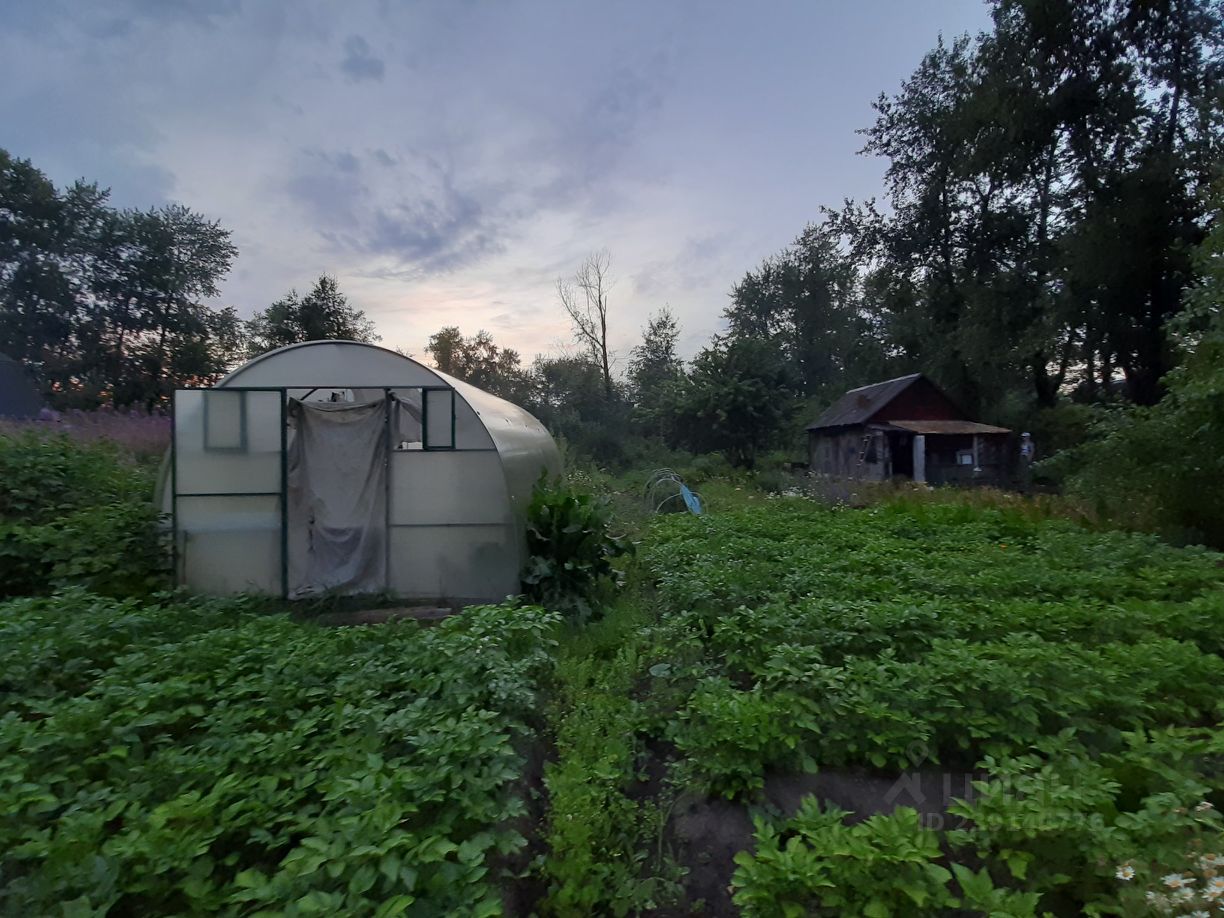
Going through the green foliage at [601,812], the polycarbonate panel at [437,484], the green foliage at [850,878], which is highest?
the polycarbonate panel at [437,484]

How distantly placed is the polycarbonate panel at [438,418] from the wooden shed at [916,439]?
16020 mm

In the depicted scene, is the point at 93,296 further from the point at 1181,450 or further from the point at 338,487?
the point at 1181,450

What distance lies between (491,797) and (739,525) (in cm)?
741

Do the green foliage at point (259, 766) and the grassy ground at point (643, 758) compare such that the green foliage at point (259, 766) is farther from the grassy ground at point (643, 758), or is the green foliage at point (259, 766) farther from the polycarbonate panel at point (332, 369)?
the polycarbonate panel at point (332, 369)

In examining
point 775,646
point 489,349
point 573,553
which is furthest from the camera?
point 489,349

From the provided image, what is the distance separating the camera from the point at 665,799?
10.9 ft

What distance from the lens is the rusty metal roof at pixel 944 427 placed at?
2095 centimetres

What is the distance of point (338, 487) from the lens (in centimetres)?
739

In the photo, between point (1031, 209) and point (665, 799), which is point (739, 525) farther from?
point (1031, 209)

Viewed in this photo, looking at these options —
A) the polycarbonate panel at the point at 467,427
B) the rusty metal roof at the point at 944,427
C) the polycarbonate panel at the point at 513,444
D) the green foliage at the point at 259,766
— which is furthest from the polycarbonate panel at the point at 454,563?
the rusty metal roof at the point at 944,427

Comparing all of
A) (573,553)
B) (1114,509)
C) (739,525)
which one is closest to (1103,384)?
(1114,509)

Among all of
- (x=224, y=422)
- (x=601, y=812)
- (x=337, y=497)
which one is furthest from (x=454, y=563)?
(x=601, y=812)

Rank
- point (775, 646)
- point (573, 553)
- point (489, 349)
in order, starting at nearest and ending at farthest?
point (775, 646) → point (573, 553) → point (489, 349)

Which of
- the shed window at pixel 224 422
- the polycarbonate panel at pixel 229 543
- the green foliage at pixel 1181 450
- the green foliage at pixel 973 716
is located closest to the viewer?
the green foliage at pixel 973 716
